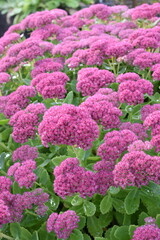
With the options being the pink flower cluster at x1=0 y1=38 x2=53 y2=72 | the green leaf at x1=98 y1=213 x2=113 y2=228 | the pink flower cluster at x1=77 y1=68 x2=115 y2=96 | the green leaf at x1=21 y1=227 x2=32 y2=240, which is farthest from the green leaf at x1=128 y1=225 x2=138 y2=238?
the pink flower cluster at x1=0 y1=38 x2=53 y2=72

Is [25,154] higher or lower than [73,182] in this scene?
lower

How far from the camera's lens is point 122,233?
5.49 ft

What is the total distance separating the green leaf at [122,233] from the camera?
1659mm

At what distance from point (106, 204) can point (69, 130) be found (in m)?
0.50

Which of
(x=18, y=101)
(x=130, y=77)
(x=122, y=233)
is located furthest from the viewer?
(x=18, y=101)

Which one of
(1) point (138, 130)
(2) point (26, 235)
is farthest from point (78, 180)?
(1) point (138, 130)

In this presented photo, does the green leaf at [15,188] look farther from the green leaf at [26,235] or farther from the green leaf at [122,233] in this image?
the green leaf at [122,233]

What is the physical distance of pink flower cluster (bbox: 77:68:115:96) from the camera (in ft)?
8.02

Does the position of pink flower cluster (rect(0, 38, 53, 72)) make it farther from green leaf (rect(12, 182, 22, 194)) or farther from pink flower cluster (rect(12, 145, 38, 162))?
green leaf (rect(12, 182, 22, 194))

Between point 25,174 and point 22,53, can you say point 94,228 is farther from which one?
point 22,53

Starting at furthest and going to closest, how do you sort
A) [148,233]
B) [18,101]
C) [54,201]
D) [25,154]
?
1. [18,101]
2. [25,154]
3. [54,201]
4. [148,233]

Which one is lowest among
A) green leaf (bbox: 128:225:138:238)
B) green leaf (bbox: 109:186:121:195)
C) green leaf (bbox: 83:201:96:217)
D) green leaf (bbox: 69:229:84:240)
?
green leaf (bbox: 69:229:84:240)

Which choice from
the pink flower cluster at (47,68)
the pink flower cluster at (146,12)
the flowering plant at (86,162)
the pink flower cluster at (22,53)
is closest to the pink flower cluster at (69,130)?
the flowering plant at (86,162)

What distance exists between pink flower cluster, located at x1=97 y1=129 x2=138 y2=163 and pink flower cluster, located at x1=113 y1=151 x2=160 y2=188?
0.55 feet
